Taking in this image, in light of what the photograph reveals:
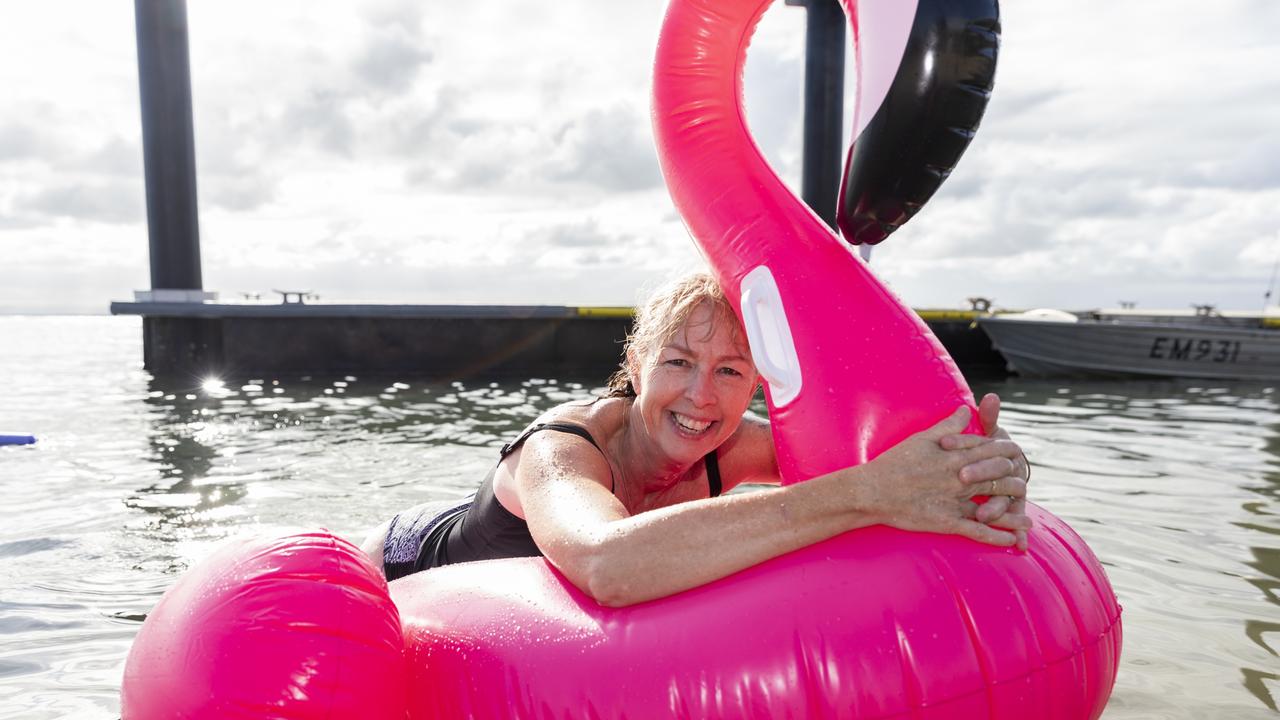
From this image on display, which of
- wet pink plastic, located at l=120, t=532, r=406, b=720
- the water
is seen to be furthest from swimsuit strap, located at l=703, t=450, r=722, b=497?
the water

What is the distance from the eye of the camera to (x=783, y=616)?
1.60 meters

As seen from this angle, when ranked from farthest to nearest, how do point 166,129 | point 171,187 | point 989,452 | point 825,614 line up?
point 171,187, point 166,129, point 989,452, point 825,614

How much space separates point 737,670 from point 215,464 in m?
5.13

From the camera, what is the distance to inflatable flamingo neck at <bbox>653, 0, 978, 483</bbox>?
185 centimetres

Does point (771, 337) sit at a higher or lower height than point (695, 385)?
higher

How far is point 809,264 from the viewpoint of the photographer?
2.01m

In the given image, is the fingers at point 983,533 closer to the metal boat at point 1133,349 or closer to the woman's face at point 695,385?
the woman's face at point 695,385

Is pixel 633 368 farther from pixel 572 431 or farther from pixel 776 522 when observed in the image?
pixel 776 522

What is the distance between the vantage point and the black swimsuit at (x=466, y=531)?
2316mm

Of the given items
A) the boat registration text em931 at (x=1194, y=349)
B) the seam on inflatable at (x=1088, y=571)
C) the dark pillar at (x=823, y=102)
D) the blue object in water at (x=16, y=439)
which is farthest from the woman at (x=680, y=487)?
the boat registration text em931 at (x=1194, y=349)

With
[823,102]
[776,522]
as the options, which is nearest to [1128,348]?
[823,102]

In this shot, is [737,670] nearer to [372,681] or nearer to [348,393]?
[372,681]

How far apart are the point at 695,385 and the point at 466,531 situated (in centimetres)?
80

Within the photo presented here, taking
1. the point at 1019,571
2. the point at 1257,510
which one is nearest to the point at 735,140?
the point at 1019,571
